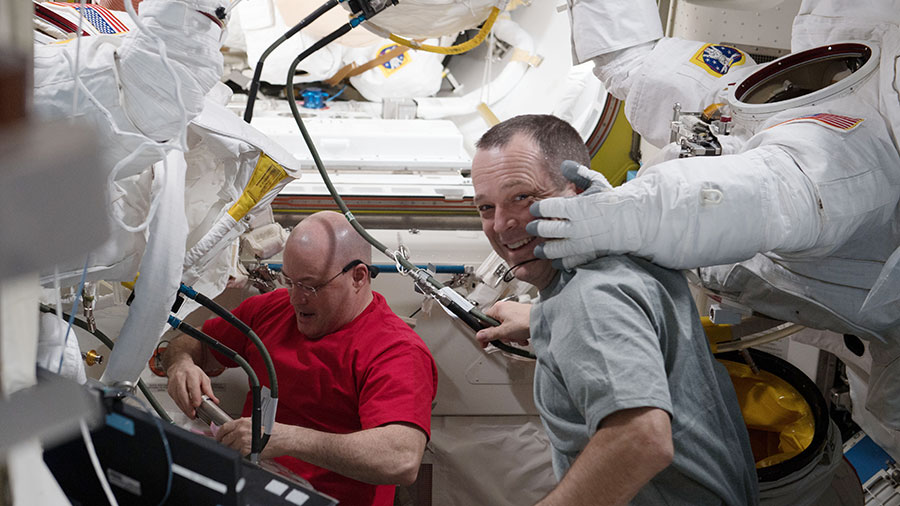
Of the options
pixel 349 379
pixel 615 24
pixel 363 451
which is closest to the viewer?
pixel 363 451

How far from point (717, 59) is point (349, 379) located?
1.42 metres

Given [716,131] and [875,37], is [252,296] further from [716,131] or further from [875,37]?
[875,37]

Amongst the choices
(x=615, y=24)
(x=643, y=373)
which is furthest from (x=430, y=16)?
(x=643, y=373)

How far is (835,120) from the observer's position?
1.49m

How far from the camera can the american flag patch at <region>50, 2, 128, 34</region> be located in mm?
1739

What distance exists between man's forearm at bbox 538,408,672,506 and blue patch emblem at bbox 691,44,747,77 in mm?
1173

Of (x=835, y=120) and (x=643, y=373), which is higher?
(x=835, y=120)

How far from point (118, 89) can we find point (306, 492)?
29.0 inches

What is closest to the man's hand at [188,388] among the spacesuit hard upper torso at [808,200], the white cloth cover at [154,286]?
the white cloth cover at [154,286]

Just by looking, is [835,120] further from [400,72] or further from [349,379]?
[400,72]

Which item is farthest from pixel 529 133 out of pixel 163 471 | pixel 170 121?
pixel 163 471

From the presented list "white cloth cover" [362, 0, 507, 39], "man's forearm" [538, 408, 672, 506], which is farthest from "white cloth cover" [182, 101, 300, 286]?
"man's forearm" [538, 408, 672, 506]

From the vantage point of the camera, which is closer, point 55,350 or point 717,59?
point 55,350

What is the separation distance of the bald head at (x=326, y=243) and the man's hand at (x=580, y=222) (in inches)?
45.2
